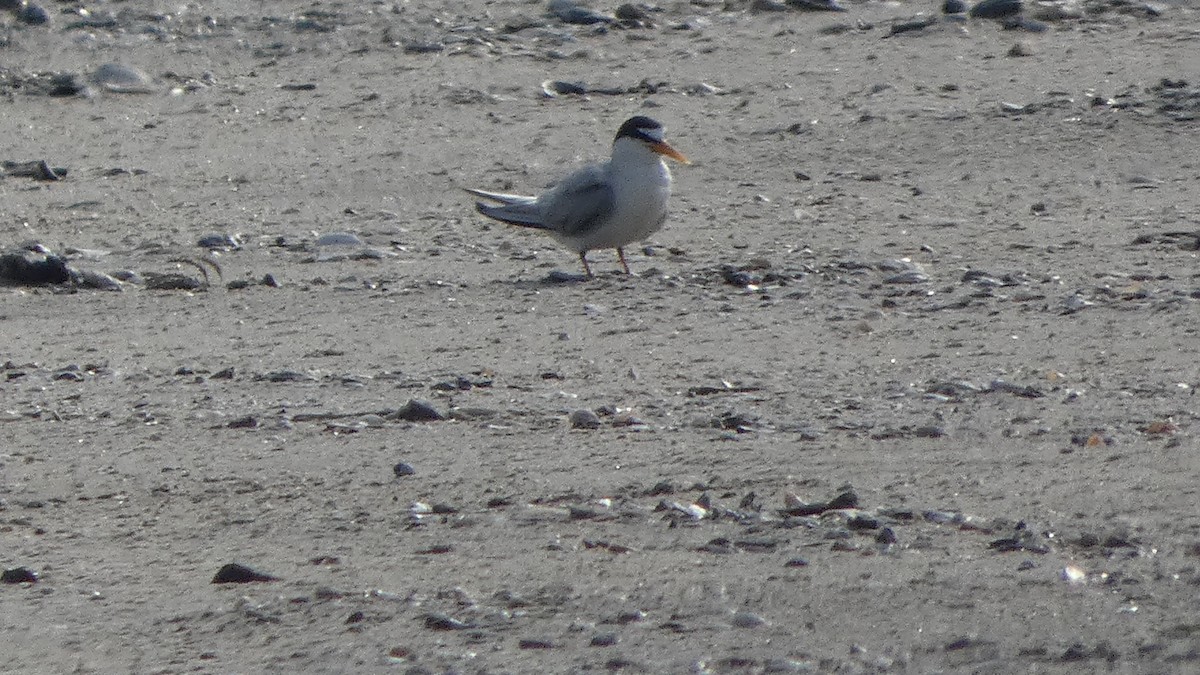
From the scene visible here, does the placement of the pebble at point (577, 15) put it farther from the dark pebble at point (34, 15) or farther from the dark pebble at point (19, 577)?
the dark pebble at point (19, 577)

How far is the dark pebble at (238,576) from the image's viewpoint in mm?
4477

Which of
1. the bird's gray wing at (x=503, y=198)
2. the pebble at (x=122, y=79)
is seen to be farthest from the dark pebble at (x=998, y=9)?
the pebble at (x=122, y=79)

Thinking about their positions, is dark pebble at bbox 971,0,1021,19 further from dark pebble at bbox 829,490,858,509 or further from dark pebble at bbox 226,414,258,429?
dark pebble at bbox 829,490,858,509

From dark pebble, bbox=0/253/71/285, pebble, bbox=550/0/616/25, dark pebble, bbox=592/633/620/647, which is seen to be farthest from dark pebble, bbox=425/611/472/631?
pebble, bbox=550/0/616/25

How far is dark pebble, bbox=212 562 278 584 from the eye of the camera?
4.48m

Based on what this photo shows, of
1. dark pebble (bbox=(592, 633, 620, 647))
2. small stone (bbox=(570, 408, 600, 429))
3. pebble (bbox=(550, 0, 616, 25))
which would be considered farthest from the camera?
pebble (bbox=(550, 0, 616, 25))

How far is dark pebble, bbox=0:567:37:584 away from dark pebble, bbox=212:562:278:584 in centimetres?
39

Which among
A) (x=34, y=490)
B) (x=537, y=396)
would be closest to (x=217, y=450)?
(x=34, y=490)

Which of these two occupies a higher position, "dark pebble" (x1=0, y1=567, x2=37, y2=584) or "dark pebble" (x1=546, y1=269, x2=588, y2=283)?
"dark pebble" (x1=0, y1=567, x2=37, y2=584)

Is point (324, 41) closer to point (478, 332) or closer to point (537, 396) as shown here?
point (478, 332)

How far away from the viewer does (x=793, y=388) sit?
5938 mm

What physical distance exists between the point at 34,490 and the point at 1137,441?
8.31 ft

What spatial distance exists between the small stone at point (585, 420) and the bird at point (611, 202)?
2.10 metres

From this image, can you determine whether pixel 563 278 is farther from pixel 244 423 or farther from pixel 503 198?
pixel 244 423
